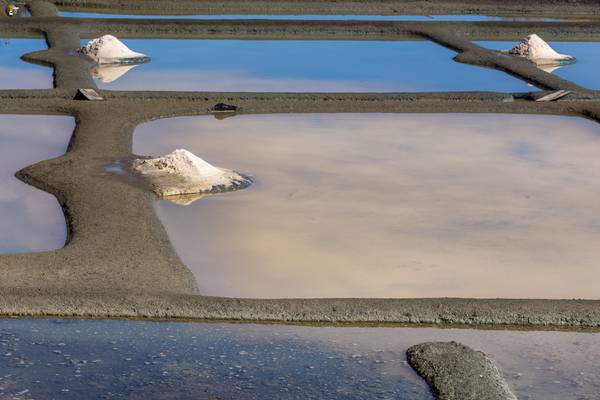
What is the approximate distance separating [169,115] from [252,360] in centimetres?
473

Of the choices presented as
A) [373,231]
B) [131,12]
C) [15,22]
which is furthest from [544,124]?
[131,12]

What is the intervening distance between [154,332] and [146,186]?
2.07 metres

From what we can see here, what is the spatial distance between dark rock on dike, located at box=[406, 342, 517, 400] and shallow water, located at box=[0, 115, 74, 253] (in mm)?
2059

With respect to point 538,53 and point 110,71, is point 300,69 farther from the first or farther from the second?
point 538,53

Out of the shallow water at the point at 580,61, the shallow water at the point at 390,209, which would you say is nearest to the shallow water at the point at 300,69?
the shallow water at the point at 580,61

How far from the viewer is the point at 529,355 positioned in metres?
4.30

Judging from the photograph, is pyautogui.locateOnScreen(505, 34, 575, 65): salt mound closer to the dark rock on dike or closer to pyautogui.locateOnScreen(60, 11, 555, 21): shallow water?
pyautogui.locateOnScreen(60, 11, 555, 21): shallow water

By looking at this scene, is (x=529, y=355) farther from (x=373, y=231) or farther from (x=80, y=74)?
(x=80, y=74)

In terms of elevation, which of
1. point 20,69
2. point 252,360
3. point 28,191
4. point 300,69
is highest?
point 252,360

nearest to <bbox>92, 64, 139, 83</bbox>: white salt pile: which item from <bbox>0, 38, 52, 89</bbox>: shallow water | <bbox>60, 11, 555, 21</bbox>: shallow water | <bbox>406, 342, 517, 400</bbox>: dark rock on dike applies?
<bbox>0, 38, 52, 89</bbox>: shallow water

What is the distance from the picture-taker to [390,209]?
614cm

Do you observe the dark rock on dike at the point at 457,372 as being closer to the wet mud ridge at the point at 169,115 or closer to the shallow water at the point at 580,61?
the wet mud ridge at the point at 169,115

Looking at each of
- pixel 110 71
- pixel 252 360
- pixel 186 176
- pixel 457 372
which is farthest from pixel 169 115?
pixel 457 372

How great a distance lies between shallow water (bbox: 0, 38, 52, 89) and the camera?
978 centimetres
